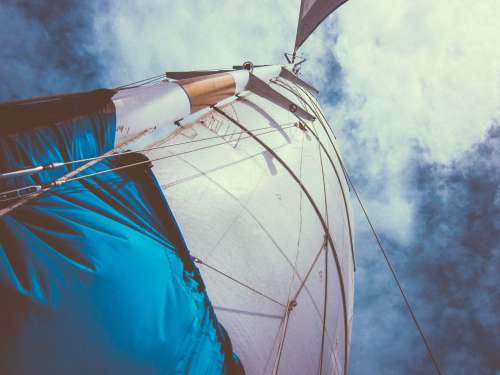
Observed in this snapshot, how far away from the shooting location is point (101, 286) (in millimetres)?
1907

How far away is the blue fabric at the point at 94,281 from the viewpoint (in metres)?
1.61

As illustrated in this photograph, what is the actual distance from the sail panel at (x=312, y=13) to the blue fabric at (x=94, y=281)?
1180 centimetres

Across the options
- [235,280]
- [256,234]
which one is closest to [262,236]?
[256,234]

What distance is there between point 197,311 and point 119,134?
2.11 meters

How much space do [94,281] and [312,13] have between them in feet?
44.7

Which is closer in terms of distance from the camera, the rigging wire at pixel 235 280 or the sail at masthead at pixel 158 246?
the sail at masthead at pixel 158 246

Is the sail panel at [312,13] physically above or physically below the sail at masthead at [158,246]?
above

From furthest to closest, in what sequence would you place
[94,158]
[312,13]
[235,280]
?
→ [312,13] < [235,280] < [94,158]

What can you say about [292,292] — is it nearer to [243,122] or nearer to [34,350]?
[34,350]

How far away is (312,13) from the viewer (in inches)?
471

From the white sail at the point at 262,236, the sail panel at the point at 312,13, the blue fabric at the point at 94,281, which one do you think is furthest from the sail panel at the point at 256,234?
the sail panel at the point at 312,13

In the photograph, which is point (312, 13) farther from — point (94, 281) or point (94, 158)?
point (94, 281)

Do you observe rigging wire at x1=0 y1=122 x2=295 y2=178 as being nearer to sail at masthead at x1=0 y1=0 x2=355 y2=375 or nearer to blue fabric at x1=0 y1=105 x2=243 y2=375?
sail at masthead at x1=0 y1=0 x2=355 y2=375

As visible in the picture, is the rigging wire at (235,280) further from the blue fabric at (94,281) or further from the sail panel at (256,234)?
the blue fabric at (94,281)
